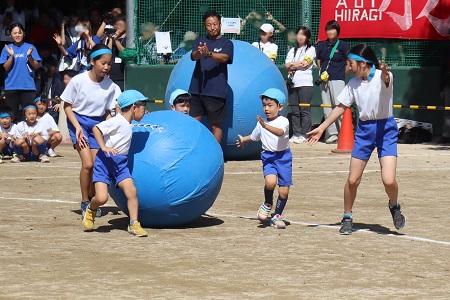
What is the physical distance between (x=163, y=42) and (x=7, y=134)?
21.5 feet

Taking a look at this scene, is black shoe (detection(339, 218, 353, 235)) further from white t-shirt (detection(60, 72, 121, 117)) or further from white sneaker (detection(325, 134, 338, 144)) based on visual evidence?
white sneaker (detection(325, 134, 338, 144))

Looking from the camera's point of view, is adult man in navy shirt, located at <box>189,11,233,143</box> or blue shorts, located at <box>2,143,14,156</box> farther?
blue shorts, located at <box>2,143,14,156</box>

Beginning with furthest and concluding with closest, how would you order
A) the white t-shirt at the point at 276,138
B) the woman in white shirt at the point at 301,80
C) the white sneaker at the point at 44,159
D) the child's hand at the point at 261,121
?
the woman in white shirt at the point at 301,80 < the white sneaker at the point at 44,159 < the white t-shirt at the point at 276,138 < the child's hand at the point at 261,121

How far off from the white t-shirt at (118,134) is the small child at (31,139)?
7359 mm

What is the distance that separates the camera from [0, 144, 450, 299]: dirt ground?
778cm

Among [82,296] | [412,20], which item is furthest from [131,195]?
[412,20]

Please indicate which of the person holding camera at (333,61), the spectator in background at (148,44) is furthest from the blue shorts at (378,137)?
the spectator in background at (148,44)

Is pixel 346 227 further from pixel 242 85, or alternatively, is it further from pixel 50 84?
pixel 50 84

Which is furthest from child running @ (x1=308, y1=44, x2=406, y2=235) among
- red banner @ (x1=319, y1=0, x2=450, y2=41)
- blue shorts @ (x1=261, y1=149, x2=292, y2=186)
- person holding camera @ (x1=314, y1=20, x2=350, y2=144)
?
red banner @ (x1=319, y1=0, x2=450, y2=41)

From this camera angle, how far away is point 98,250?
9328 mm

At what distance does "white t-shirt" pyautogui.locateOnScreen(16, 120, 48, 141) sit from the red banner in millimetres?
7348

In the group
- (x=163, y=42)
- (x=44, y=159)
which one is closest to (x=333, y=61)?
(x=163, y=42)

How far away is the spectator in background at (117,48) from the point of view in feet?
70.9

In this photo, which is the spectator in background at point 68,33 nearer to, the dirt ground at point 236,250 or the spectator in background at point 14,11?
the spectator in background at point 14,11
